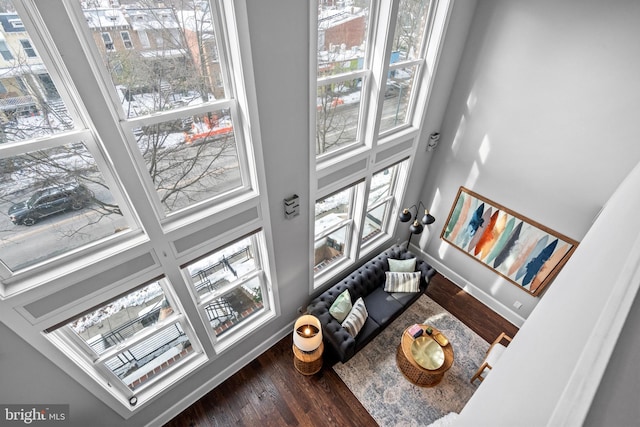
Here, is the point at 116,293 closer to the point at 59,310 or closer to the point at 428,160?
the point at 59,310

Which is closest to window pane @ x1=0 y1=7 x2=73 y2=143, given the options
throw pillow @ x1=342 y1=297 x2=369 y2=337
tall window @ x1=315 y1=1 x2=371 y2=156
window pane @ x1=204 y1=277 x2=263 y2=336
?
tall window @ x1=315 y1=1 x2=371 y2=156

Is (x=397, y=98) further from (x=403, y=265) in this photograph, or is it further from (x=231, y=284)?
(x=231, y=284)

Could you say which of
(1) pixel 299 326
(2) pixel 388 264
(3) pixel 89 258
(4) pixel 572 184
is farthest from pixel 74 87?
(4) pixel 572 184

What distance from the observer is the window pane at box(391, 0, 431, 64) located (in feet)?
10.00

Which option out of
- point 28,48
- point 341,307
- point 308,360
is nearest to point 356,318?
point 341,307

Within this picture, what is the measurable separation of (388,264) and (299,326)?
195cm

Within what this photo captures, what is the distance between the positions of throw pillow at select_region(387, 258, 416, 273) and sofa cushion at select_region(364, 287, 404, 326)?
16.9 inches

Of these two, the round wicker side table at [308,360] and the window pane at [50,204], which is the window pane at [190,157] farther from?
the round wicker side table at [308,360]

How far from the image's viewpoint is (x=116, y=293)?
7.43ft

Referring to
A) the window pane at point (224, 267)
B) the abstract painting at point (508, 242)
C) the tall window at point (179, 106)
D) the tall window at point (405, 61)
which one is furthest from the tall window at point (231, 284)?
the abstract painting at point (508, 242)

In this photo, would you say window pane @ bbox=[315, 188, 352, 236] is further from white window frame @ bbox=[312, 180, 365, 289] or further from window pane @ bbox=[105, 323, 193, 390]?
window pane @ bbox=[105, 323, 193, 390]

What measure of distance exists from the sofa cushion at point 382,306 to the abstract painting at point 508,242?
5.00 ft

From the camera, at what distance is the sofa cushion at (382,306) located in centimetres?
426

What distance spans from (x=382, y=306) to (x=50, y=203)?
4.08m
